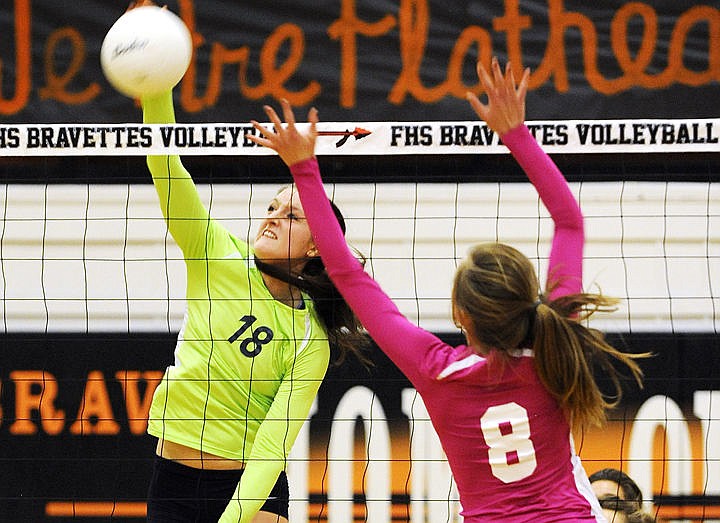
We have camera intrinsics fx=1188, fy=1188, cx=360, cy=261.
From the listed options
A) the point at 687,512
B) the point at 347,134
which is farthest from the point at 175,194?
the point at 687,512

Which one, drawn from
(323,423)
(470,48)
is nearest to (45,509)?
(323,423)

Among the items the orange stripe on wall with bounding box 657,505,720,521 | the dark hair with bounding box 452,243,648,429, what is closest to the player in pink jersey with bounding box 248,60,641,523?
the dark hair with bounding box 452,243,648,429

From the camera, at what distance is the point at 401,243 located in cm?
543

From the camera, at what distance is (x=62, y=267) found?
5512mm

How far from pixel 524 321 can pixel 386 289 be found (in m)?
2.81

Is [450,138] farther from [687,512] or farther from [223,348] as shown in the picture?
[687,512]

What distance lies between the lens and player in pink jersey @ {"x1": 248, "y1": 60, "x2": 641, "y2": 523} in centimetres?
259

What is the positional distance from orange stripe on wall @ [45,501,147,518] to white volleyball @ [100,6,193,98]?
2489 millimetres

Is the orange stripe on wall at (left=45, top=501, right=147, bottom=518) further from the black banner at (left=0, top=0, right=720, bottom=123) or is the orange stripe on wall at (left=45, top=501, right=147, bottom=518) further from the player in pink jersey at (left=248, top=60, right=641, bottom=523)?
the player in pink jersey at (left=248, top=60, right=641, bottom=523)

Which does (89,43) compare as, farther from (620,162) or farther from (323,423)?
(620,162)

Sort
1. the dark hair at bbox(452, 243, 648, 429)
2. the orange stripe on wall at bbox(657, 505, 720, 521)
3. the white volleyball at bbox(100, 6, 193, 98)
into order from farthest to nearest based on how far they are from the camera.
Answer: the orange stripe on wall at bbox(657, 505, 720, 521), the white volleyball at bbox(100, 6, 193, 98), the dark hair at bbox(452, 243, 648, 429)

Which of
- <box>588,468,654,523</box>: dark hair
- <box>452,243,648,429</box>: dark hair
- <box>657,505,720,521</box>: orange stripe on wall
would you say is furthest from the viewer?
<box>657,505,720,521</box>: orange stripe on wall

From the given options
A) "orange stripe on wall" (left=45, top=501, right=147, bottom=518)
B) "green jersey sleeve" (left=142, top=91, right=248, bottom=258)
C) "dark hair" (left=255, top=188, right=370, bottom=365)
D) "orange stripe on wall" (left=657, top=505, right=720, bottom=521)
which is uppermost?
"green jersey sleeve" (left=142, top=91, right=248, bottom=258)

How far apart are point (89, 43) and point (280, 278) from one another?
199 cm
